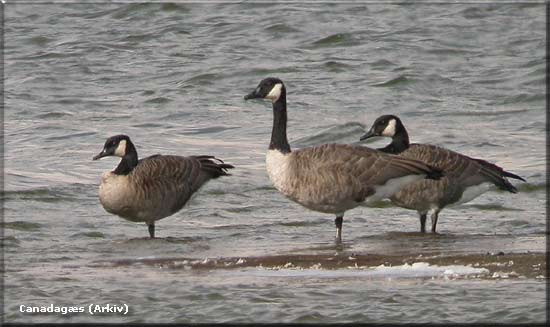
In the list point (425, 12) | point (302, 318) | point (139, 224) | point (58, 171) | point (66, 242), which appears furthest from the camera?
point (425, 12)

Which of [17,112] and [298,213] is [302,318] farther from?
[17,112]

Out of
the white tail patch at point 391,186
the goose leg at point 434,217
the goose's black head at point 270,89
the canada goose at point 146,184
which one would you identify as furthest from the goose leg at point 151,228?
the goose leg at point 434,217

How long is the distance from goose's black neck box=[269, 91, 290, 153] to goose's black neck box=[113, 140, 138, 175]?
4.36 feet

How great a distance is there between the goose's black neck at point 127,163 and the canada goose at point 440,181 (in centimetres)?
248

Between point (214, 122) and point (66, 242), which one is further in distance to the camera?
point (214, 122)

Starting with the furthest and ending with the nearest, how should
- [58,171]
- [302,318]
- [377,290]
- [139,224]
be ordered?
[58,171]
[139,224]
[377,290]
[302,318]

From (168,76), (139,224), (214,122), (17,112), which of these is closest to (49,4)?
(168,76)

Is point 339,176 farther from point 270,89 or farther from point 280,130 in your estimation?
point 270,89

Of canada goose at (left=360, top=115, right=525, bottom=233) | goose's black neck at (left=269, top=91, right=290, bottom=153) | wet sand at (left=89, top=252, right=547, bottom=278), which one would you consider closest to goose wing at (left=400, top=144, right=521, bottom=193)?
canada goose at (left=360, top=115, right=525, bottom=233)

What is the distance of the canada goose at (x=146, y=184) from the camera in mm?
12023

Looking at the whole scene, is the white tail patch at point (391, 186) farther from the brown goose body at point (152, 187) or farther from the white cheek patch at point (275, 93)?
the brown goose body at point (152, 187)

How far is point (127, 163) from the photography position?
12.3 metres

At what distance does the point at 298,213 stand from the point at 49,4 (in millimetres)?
14128

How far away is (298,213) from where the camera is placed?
13.4 meters
